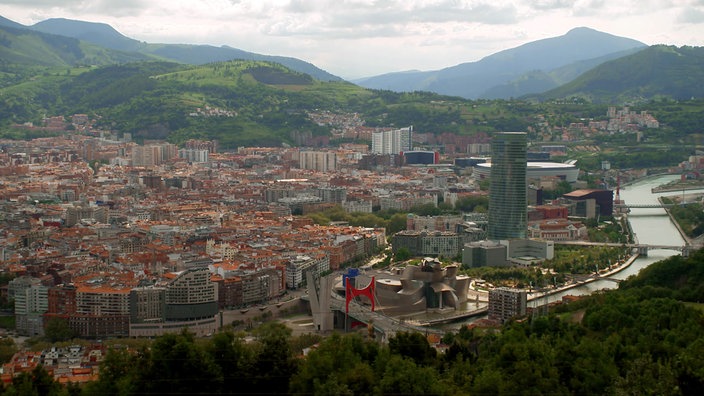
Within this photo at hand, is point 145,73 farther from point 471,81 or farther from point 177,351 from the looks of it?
point 471,81

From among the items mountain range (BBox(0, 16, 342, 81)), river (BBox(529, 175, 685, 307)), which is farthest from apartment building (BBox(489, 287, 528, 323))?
mountain range (BBox(0, 16, 342, 81))

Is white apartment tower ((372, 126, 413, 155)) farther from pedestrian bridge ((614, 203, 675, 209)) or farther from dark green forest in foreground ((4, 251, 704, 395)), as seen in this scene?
dark green forest in foreground ((4, 251, 704, 395))

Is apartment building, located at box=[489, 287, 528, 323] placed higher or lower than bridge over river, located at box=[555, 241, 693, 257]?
higher

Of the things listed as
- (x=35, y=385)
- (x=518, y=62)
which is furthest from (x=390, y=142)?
(x=518, y=62)

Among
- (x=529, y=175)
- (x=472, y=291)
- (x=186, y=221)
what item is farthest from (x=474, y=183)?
(x=472, y=291)

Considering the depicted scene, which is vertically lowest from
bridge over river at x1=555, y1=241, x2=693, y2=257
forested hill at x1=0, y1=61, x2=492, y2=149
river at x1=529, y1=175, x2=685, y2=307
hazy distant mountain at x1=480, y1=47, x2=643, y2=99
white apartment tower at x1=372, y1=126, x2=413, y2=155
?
river at x1=529, y1=175, x2=685, y2=307

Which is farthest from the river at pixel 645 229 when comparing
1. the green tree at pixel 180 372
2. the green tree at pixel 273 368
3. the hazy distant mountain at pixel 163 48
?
the hazy distant mountain at pixel 163 48

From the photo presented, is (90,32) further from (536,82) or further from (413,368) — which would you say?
(413,368)
